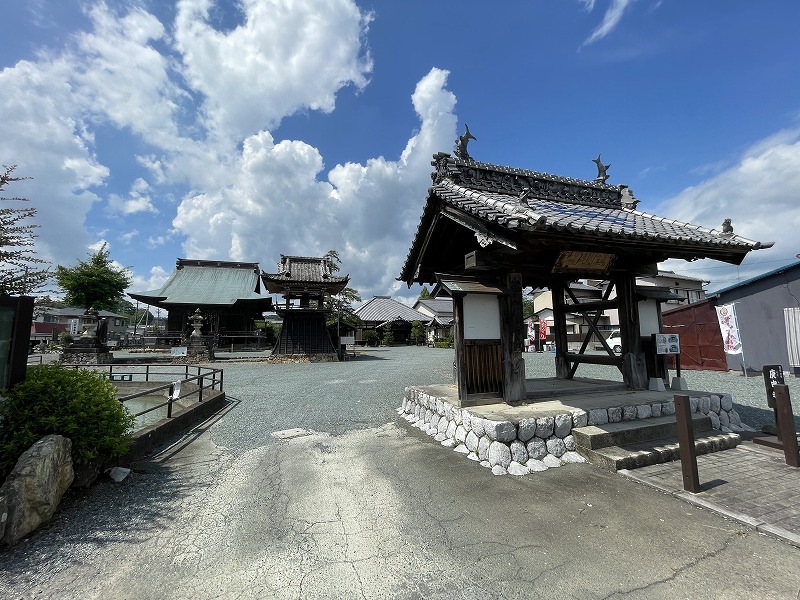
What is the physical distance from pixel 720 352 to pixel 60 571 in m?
20.6

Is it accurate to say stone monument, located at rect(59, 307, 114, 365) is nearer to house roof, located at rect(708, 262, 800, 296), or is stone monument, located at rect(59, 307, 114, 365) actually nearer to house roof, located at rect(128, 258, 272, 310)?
house roof, located at rect(128, 258, 272, 310)

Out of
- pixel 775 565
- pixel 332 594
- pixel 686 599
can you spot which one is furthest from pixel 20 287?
pixel 775 565

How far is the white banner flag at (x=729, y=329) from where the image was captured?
13.8 meters

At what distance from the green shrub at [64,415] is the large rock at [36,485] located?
19cm

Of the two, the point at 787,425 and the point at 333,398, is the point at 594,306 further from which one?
the point at 333,398

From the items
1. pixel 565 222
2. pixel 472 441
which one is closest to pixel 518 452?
pixel 472 441

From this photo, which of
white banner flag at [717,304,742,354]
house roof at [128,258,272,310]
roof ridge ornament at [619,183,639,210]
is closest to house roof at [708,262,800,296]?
white banner flag at [717,304,742,354]

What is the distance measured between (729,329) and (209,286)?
3621cm

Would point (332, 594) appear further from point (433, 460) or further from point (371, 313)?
point (371, 313)

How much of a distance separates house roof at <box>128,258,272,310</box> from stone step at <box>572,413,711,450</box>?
95.2 ft

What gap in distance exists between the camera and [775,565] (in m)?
2.87

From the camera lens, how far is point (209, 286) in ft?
107

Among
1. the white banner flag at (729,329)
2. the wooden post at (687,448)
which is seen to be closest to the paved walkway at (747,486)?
the wooden post at (687,448)

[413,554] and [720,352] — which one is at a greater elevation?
[720,352]
